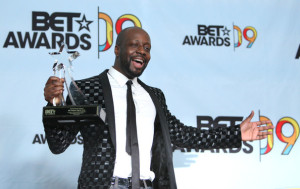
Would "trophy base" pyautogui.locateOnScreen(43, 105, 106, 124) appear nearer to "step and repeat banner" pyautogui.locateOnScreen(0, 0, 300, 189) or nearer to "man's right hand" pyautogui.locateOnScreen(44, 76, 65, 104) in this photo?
"man's right hand" pyautogui.locateOnScreen(44, 76, 65, 104)

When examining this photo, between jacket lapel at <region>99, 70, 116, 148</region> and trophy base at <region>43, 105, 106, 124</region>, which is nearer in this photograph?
trophy base at <region>43, 105, 106, 124</region>

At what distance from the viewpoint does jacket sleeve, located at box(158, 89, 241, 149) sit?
2066 mm

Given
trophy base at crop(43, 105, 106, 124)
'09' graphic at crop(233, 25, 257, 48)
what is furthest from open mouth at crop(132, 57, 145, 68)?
'09' graphic at crop(233, 25, 257, 48)

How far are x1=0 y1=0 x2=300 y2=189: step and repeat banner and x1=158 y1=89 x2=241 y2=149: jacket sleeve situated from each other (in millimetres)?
792

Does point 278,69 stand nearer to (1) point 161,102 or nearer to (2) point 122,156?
(1) point 161,102

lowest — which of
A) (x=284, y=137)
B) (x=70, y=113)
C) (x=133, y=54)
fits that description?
(x=284, y=137)

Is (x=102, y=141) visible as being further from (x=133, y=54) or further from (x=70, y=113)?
(x=133, y=54)

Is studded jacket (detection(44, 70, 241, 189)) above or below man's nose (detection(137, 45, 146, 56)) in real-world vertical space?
below

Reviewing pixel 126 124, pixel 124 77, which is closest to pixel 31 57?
pixel 124 77

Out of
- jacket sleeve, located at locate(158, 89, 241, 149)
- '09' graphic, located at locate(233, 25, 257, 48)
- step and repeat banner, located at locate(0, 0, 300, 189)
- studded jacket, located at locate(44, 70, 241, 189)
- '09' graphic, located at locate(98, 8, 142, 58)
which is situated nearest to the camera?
studded jacket, located at locate(44, 70, 241, 189)

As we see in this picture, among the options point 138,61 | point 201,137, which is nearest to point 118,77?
point 138,61

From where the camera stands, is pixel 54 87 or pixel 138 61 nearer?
pixel 54 87

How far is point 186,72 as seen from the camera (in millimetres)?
2971

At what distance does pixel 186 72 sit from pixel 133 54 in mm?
1054
